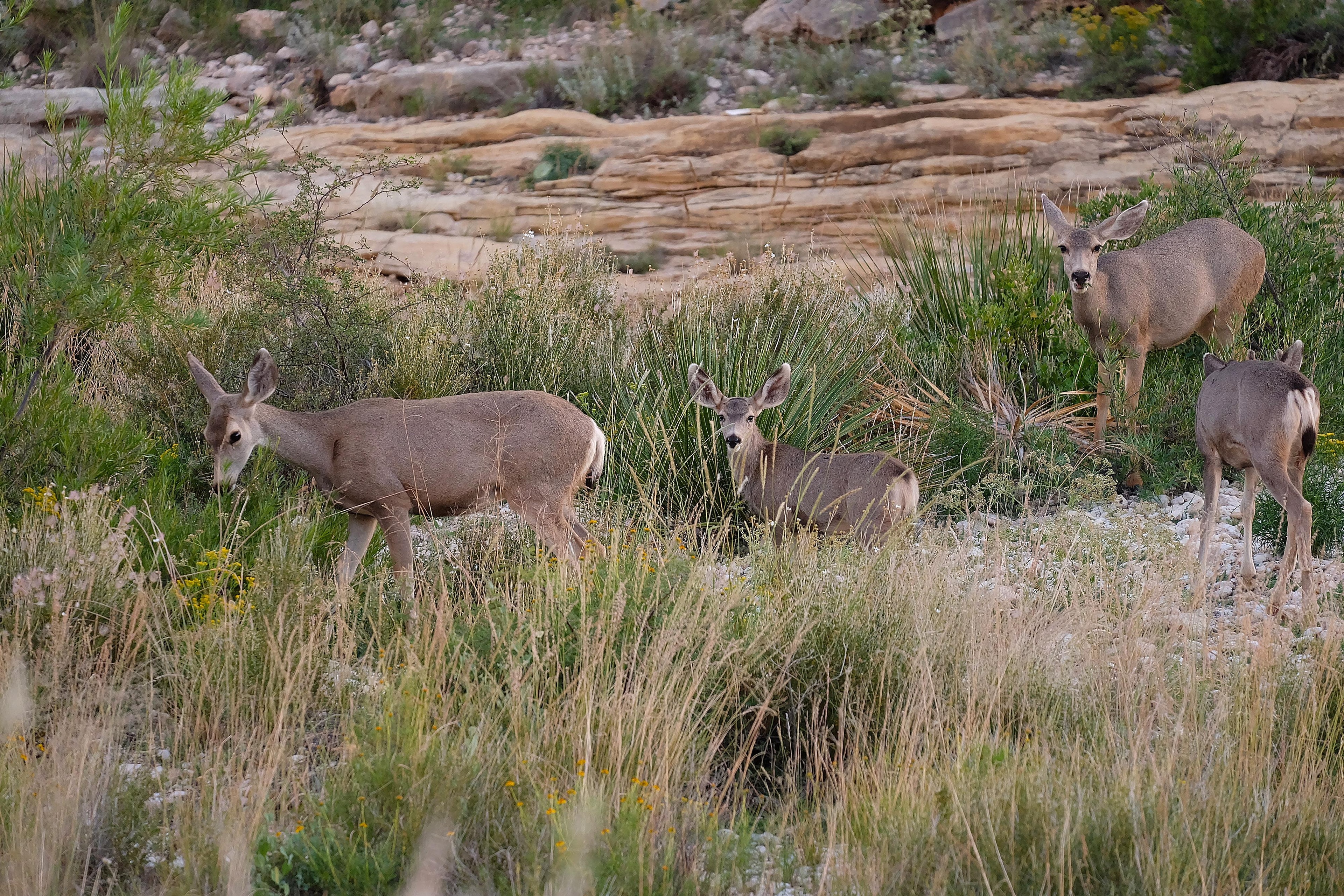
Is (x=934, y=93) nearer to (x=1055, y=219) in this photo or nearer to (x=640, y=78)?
(x=640, y=78)

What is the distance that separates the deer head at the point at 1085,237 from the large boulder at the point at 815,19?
1337cm

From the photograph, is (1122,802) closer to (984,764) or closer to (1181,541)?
(984,764)

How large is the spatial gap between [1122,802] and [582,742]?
1649 millimetres

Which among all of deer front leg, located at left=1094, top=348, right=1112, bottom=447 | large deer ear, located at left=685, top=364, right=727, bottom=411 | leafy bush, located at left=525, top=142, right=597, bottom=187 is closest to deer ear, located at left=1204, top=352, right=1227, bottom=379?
deer front leg, located at left=1094, top=348, right=1112, bottom=447

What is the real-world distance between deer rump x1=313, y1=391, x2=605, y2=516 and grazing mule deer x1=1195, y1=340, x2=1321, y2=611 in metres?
3.32

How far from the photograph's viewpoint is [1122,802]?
3.73 m

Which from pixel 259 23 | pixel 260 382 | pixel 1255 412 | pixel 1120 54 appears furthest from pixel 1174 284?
pixel 259 23

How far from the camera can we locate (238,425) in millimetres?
6473

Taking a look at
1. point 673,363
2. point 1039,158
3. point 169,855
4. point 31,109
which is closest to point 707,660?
point 169,855

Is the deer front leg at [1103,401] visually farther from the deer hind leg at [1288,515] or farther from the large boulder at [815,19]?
the large boulder at [815,19]

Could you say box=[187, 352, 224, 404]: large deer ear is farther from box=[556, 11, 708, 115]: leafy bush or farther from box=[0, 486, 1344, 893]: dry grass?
box=[556, 11, 708, 115]: leafy bush

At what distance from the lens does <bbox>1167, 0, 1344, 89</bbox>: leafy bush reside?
17.8 m

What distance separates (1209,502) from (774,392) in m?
2.51

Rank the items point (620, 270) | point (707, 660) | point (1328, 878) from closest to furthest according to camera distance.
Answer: point (1328, 878), point (707, 660), point (620, 270)
